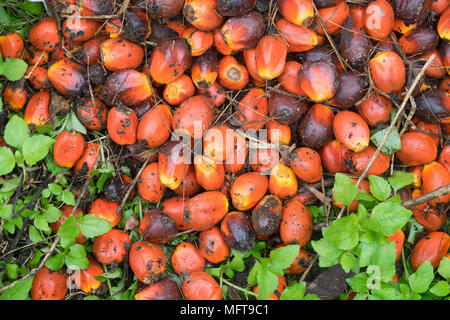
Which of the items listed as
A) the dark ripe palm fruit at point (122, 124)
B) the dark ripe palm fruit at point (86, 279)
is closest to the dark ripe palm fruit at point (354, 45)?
the dark ripe palm fruit at point (122, 124)

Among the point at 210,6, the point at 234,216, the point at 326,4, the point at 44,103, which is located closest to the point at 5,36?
the point at 44,103

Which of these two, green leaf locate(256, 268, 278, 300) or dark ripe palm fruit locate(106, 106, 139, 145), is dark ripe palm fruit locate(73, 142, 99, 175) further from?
green leaf locate(256, 268, 278, 300)

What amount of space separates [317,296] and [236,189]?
657 mm

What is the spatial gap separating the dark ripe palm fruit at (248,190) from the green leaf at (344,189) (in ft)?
1.32

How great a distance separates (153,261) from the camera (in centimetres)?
203

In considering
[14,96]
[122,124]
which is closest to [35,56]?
[14,96]

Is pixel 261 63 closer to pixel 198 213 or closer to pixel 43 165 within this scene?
pixel 198 213

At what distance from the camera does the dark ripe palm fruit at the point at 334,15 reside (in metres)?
2.14

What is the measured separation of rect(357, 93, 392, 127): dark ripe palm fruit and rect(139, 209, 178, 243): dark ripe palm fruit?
1196 mm

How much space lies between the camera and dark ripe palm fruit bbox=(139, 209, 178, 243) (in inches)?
82.3

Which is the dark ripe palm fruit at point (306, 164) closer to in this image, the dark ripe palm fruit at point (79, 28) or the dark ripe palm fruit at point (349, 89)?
the dark ripe palm fruit at point (349, 89)

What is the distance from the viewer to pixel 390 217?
179 centimetres

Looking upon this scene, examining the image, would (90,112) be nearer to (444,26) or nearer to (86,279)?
(86,279)

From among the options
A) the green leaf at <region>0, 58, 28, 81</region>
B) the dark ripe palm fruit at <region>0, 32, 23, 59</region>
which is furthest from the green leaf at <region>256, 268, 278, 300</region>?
the dark ripe palm fruit at <region>0, 32, 23, 59</region>
